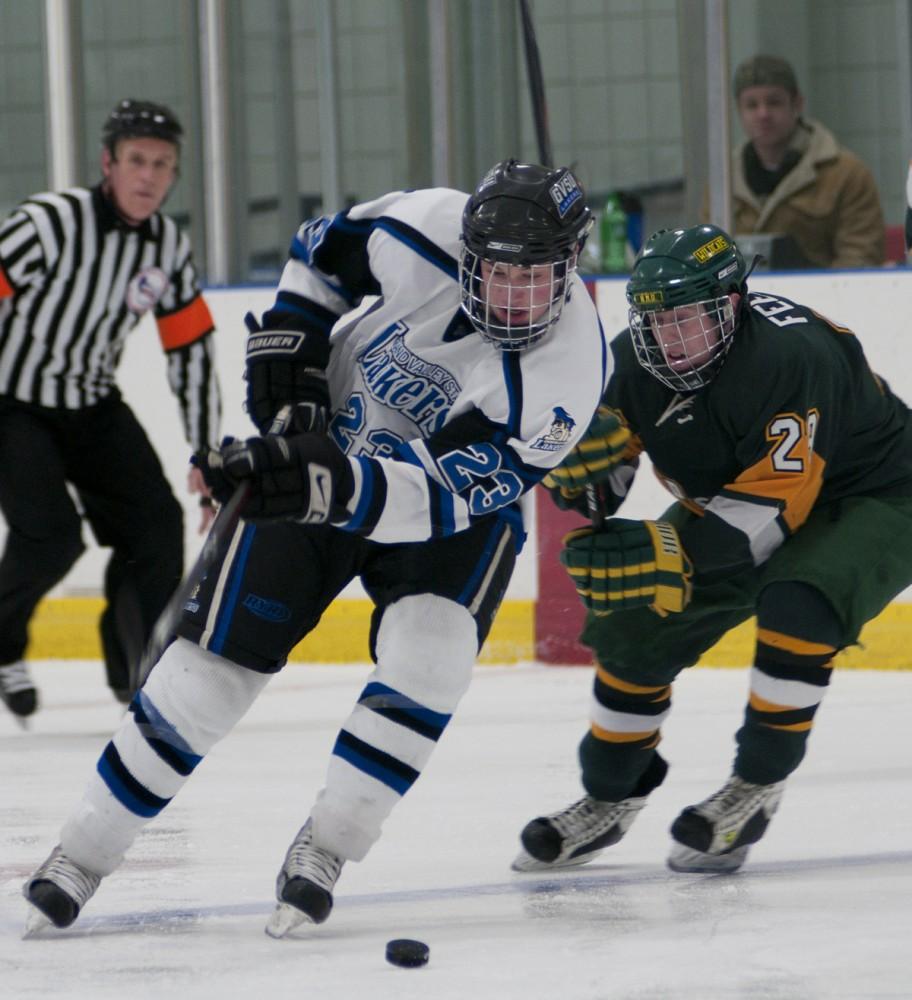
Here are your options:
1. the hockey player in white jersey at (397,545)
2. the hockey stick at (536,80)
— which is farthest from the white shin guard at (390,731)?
the hockey stick at (536,80)

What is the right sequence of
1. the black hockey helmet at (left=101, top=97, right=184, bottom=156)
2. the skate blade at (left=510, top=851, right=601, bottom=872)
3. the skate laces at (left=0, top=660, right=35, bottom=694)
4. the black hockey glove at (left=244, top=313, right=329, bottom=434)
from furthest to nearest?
1. the skate laces at (left=0, top=660, right=35, bottom=694)
2. the black hockey helmet at (left=101, top=97, right=184, bottom=156)
3. the skate blade at (left=510, top=851, right=601, bottom=872)
4. the black hockey glove at (left=244, top=313, right=329, bottom=434)

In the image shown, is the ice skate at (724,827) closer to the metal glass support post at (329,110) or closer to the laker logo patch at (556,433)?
the laker logo patch at (556,433)

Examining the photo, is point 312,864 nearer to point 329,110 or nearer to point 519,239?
point 519,239

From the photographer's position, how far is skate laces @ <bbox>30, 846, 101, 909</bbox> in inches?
82.5

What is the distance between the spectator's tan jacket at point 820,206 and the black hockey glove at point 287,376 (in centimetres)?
255

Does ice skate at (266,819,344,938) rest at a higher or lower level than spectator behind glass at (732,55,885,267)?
lower

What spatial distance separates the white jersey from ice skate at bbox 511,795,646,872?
47cm

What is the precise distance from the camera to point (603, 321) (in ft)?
15.1

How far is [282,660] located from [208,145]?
3.14 meters

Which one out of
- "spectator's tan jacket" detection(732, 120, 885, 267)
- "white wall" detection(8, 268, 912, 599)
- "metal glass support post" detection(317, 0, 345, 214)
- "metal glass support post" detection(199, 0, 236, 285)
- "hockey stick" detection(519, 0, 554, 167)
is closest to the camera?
"hockey stick" detection(519, 0, 554, 167)

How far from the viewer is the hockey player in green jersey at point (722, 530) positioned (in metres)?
2.40

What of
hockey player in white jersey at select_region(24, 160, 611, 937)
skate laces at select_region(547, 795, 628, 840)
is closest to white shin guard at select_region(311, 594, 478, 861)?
hockey player in white jersey at select_region(24, 160, 611, 937)

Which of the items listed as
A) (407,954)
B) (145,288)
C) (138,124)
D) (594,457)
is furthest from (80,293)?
(407,954)

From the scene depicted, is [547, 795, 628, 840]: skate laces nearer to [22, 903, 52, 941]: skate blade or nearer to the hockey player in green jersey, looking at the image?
the hockey player in green jersey
